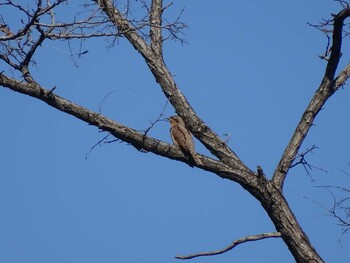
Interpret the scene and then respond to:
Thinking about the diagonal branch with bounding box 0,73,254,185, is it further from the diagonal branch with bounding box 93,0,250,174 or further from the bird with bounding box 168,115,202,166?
the diagonal branch with bounding box 93,0,250,174

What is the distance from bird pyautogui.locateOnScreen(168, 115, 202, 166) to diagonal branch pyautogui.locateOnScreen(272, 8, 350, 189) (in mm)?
758

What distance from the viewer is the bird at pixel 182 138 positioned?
23.3 feet

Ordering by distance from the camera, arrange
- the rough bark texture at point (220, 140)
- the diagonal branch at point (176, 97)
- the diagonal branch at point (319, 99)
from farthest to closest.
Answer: the diagonal branch at point (176, 97), the diagonal branch at point (319, 99), the rough bark texture at point (220, 140)

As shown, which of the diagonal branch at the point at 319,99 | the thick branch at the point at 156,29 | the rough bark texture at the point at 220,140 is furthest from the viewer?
the thick branch at the point at 156,29

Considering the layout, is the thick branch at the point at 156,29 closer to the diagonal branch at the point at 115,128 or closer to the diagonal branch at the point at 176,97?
the diagonal branch at the point at 176,97

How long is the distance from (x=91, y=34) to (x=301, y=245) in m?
2.53

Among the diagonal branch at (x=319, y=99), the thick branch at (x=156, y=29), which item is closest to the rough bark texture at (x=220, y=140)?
the diagonal branch at (x=319, y=99)

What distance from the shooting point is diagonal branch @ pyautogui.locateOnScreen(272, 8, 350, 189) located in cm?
709

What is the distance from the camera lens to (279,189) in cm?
696

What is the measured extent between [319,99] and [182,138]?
55.7 inches

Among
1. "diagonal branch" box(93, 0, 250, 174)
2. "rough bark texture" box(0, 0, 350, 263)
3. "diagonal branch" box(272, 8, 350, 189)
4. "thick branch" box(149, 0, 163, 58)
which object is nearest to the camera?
"rough bark texture" box(0, 0, 350, 263)

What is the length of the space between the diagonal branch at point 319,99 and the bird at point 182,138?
76cm

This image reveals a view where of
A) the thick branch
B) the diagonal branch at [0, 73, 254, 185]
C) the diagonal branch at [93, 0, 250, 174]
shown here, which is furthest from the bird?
the thick branch

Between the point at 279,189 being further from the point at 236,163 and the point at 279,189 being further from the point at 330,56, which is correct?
the point at 330,56
